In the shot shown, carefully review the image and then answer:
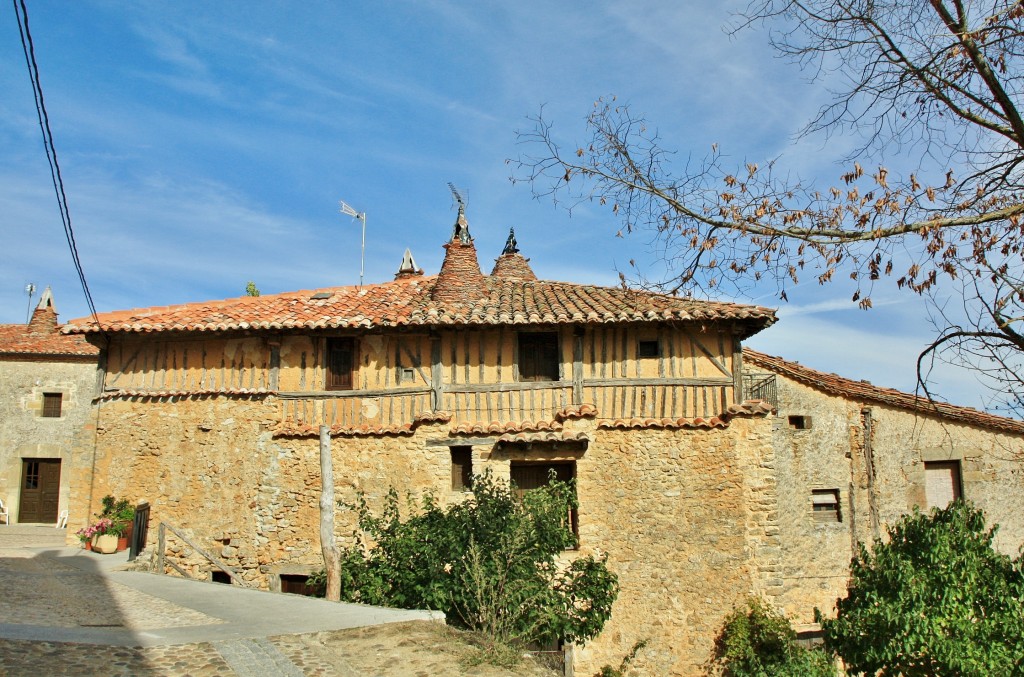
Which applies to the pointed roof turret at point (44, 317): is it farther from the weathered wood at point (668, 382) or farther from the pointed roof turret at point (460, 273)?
the weathered wood at point (668, 382)

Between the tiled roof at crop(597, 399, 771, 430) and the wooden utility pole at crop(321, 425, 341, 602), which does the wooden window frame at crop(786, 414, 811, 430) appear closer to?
the tiled roof at crop(597, 399, 771, 430)

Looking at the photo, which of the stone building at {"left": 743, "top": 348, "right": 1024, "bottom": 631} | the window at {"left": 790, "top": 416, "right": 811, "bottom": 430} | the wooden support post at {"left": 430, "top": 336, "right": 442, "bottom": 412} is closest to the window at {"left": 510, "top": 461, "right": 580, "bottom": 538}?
the wooden support post at {"left": 430, "top": 336, "right": 442, "bottom": 412}

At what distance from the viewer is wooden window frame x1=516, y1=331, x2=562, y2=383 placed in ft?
44.5

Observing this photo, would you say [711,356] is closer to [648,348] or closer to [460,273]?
[648,348]

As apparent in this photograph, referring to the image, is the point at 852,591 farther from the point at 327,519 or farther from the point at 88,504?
the point at 88,504

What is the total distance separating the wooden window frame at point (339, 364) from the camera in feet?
45.5

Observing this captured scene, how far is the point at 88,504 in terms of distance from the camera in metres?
13.9

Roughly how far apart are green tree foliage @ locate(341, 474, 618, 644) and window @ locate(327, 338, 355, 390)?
322 cm

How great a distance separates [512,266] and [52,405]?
1454cm

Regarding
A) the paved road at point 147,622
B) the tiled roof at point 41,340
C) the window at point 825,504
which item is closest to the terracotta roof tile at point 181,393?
the paved road at point 147,622

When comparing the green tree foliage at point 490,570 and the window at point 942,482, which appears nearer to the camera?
the green tree foliage at point 490,570

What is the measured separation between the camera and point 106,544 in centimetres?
1360

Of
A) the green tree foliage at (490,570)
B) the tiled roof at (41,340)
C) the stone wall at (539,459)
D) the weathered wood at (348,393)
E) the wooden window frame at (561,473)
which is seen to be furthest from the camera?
the tiled roof at (41,340)

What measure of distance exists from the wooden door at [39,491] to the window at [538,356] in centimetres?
1626
